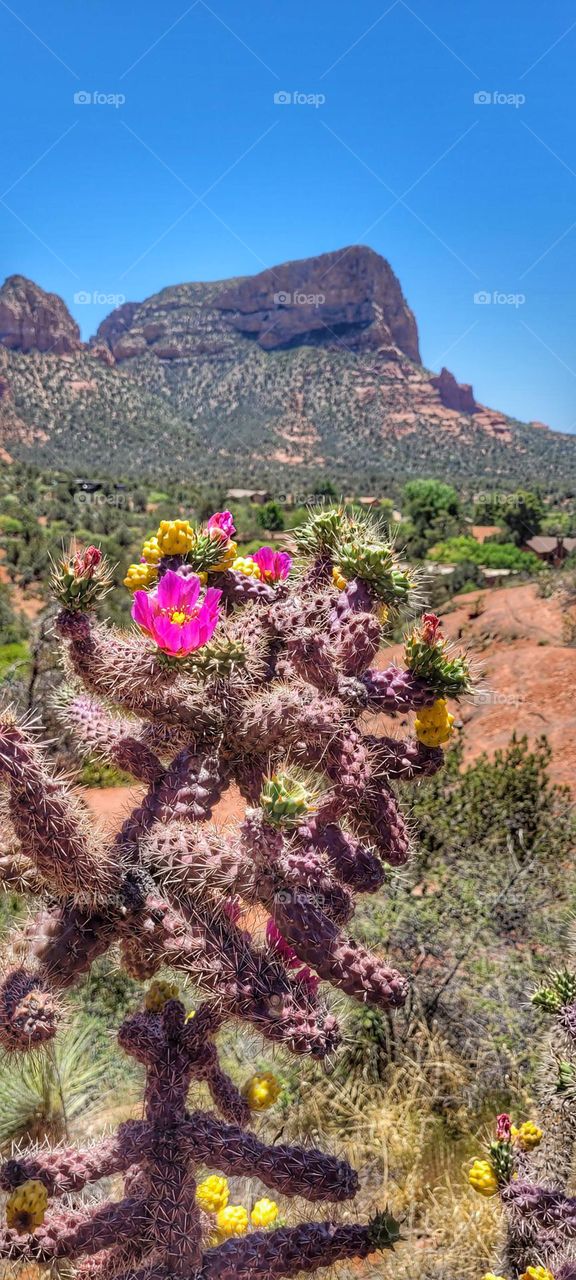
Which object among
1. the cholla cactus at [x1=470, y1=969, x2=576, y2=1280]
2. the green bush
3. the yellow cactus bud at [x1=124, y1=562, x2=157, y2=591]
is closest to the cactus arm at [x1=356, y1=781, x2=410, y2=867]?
the cholla cactus at [x1=470, y1=969, x2=576, y2=1280]

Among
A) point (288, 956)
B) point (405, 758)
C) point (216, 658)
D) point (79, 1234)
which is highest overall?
point (216, 658)

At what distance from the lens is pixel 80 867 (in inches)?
85.7

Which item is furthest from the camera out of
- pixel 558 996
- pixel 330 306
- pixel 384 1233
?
pixel 330 306

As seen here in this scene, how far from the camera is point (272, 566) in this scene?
3.24 metres

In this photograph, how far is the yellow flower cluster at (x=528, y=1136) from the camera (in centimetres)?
296

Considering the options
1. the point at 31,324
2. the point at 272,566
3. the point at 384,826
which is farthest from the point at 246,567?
the point at 31,324

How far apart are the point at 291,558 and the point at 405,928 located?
2905 millimetres

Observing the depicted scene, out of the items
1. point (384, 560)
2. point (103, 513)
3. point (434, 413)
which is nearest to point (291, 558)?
point (384, 560)

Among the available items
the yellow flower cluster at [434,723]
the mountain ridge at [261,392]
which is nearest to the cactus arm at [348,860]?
the yellow flower cluster at [434,723]

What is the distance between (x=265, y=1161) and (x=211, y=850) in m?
1.06

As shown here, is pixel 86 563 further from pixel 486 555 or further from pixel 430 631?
pixel 486 555

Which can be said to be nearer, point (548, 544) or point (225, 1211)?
point (225, 1211)

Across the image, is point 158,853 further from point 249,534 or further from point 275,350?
point 275,350

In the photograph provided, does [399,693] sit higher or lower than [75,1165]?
higher
